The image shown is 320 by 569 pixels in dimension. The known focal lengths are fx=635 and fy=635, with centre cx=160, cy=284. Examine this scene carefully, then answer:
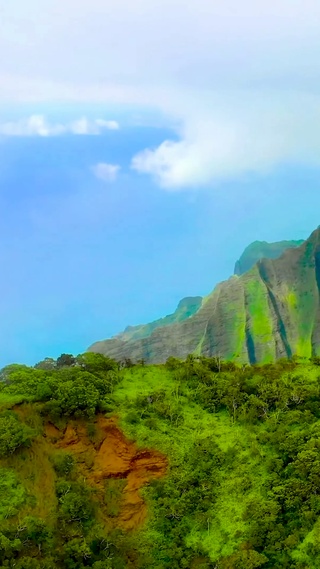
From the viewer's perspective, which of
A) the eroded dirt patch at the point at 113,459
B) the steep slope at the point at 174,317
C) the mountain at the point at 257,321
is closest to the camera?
the eroded dirt patch at the point at 113,459

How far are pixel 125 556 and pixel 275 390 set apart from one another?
755cm

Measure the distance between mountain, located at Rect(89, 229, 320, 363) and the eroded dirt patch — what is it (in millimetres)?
26773

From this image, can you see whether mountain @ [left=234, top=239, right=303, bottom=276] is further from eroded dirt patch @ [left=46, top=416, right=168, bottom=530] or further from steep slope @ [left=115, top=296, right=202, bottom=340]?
eroded dirt patch @ [left=46, top=416, right=168, bottom=530]

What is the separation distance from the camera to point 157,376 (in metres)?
23.3

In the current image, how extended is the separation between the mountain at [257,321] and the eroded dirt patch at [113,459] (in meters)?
26.8

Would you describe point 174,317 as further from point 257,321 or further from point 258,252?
point 257,321

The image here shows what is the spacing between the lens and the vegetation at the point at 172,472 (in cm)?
1675

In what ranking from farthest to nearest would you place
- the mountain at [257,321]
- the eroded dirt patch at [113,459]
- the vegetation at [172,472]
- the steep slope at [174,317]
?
the steep slope at [174,317]
the mountain at [257,321]
the eroded dirt patch at [113,459]
the vegetation at [172,472]

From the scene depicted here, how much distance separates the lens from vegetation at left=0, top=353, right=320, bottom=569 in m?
16.8

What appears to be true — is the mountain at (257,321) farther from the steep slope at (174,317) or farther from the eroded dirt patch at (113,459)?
the eroded dirt patch at (113,459)

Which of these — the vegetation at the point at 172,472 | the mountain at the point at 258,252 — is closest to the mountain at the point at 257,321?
the mountain at the point at 258,252

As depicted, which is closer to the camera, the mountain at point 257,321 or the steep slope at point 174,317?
the mountain at point 257,321

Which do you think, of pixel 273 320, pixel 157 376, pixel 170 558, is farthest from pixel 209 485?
pixel 273 320

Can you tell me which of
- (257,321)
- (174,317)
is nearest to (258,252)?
(174,317)
